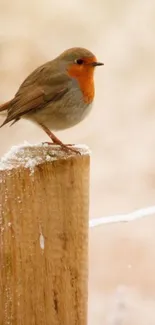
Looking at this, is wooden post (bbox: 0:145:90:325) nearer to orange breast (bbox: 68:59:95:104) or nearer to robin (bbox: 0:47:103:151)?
robin (bbox: 0:47:103:151)

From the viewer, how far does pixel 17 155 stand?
221cm

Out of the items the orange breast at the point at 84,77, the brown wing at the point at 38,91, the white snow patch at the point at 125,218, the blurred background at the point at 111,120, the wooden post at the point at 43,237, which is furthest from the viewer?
the blurred background at the point at 111,120

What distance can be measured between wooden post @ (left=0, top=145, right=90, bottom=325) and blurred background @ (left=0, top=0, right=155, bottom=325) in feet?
6.04

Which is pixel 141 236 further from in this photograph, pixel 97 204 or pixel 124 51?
pixel 124 51

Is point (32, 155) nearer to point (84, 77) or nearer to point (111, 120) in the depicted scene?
point (84, 77)

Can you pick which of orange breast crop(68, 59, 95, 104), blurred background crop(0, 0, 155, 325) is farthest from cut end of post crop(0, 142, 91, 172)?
blurred background crop(0, 0, 155, 325)

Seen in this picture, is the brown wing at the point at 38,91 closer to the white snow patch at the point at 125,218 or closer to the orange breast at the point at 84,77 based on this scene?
the orange breast at the point at 84,77

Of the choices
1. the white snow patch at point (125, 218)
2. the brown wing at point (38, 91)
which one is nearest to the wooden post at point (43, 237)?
the brown wing at point (38, 91)

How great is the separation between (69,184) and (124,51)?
4.24m

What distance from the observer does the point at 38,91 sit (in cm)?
279

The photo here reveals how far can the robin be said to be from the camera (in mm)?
2756

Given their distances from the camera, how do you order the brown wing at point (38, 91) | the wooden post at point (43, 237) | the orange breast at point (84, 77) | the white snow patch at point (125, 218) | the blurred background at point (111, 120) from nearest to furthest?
the wooden post at point (43, 237) → the brown wing at point (38, 91) → the orange breast at point (84, 77) → the white snow patch at point (125, 218) → the blurred background at point (111, 120)

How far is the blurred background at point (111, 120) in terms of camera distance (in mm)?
4566

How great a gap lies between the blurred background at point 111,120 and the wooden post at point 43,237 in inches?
72.5
